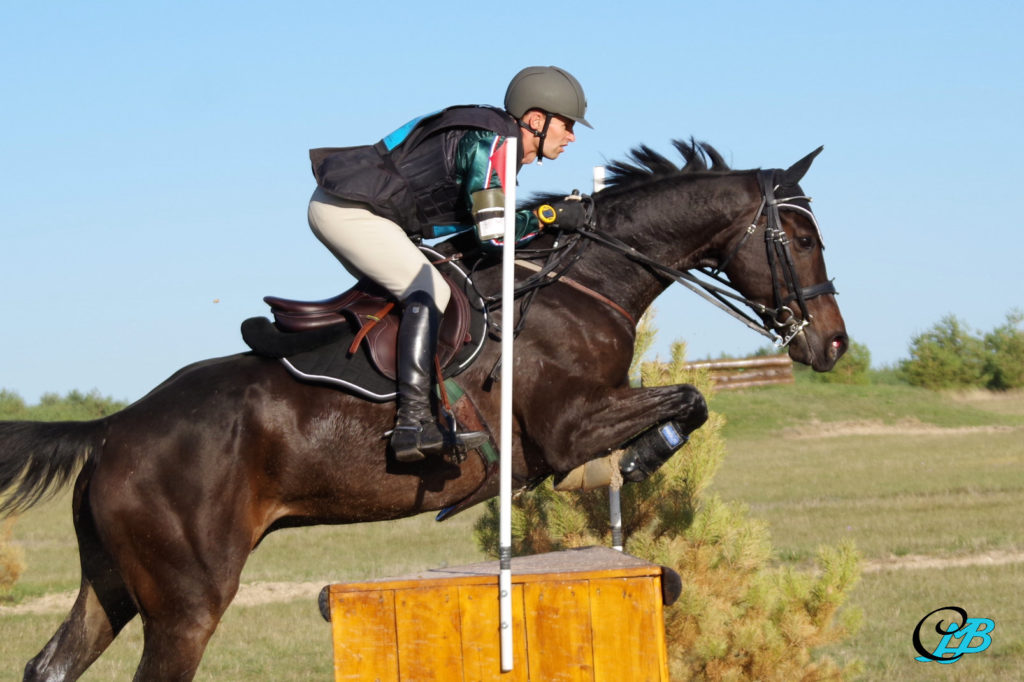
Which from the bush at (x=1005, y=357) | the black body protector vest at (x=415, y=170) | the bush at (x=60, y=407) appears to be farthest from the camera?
the bush at (x=1005, y=357)

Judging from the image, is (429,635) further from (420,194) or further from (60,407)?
(60,407)

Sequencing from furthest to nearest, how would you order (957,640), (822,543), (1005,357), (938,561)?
(1005,357) → (822,543) → (938,561) → (957,640)

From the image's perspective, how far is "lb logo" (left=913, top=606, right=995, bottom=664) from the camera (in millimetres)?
7086

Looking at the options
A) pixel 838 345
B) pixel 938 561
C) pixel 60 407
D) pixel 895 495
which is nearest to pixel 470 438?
pixel 838 345

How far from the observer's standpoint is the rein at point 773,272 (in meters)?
4.85

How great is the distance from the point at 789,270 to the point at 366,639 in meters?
2.36

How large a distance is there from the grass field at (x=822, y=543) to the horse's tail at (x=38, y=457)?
14 centimetres

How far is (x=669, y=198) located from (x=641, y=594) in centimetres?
192

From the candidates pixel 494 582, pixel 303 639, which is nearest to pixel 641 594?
pixel 494 582

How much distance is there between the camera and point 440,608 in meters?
4.14

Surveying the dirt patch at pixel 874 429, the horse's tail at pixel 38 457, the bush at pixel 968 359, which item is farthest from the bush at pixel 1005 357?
the horse's tail at pixel 38 457

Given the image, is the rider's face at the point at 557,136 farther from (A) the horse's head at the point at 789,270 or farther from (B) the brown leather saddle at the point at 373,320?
(A) the horse's head at the point at 789,270

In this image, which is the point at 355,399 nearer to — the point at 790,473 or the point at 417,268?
the point at 417,268

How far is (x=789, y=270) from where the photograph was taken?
15.9 ft
